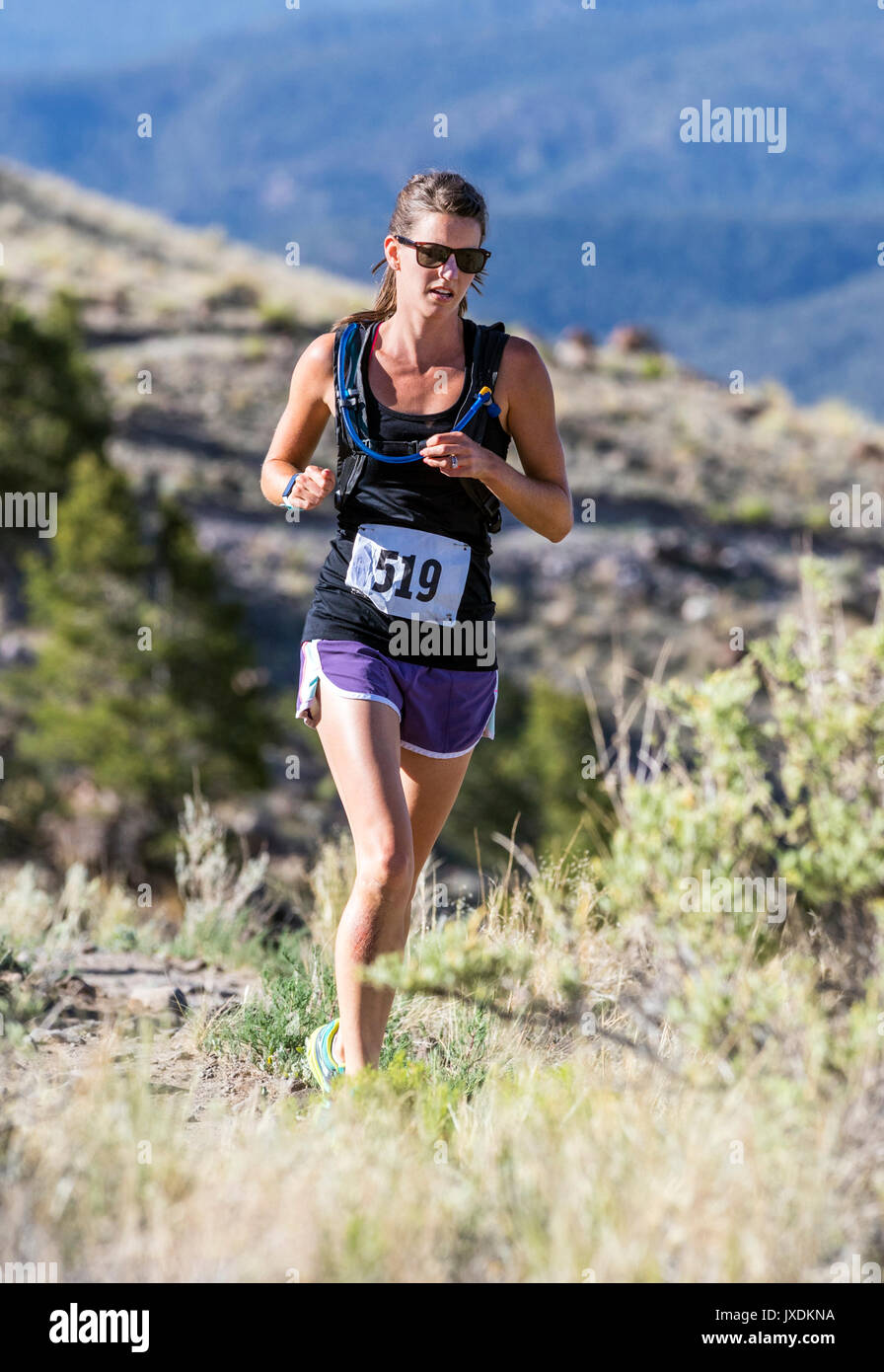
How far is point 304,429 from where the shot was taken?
342 centimetres

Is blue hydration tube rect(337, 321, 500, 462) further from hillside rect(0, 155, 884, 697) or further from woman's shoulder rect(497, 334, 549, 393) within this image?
hillside rect(0, 155, 884, 697)

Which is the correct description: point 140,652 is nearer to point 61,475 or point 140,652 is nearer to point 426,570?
point 61,475

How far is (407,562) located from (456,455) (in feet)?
0.96

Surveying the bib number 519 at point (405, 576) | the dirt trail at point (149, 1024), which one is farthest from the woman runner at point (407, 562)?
the dirt trail at point (149, 1024)

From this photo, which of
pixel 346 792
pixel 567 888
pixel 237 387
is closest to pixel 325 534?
pixel 237 387

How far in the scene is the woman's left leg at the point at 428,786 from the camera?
329 cm

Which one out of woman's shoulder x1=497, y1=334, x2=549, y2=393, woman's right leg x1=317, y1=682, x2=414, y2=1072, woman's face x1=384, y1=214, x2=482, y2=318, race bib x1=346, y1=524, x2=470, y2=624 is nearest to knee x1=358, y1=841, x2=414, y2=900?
woman's right leg x1=317, y1=682, x2=414, y2=1072

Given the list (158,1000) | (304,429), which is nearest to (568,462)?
(158,1000)

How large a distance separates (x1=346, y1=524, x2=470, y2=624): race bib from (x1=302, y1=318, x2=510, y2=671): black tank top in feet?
0.09

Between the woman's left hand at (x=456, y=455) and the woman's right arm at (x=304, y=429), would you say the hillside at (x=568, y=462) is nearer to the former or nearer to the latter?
the woman's right arm at (x=304, y=429)

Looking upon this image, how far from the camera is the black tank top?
3174 millimetres

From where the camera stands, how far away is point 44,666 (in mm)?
17844
